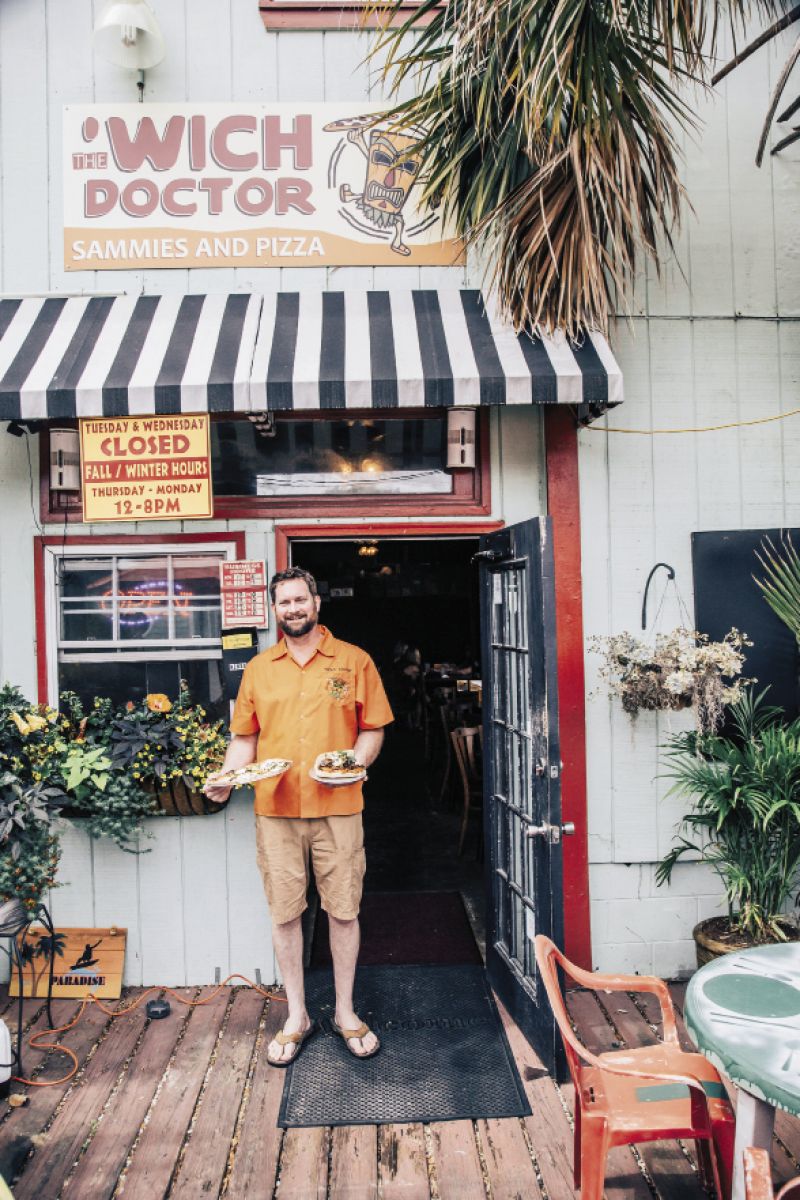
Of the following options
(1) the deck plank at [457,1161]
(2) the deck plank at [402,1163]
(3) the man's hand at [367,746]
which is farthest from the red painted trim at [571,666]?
(2) the deck plank at [402,1163]

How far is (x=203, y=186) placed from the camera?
407 centimetres

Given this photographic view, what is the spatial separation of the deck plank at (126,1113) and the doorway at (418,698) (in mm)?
1215

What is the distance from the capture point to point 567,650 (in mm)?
3980

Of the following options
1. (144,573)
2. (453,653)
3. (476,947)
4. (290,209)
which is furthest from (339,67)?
(453,653)

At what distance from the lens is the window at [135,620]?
13.2ft

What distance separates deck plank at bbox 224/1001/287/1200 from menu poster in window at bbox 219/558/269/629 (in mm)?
1963

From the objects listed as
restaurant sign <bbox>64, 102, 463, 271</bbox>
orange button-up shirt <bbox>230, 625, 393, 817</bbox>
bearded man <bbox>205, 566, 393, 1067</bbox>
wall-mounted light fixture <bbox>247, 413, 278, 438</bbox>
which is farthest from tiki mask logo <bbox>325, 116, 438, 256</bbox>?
orange button-up shirt <bbox>230, 625, 393, 817</bbox>

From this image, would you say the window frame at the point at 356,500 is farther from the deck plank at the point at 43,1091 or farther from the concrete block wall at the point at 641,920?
the deck plank at the point at 43,1091

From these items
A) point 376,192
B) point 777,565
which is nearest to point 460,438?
point 376,192

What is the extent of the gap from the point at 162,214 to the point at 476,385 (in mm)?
2029

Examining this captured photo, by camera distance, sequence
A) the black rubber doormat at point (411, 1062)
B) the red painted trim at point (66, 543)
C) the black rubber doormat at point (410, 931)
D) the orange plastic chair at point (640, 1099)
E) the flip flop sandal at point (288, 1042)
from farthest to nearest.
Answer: the black rubber doormat at point (410, 931)
the red painted trim at point (66, 543)
the flip flop sandal at point (288, 1042)
the black rubber doormat at point (411, 1062)
the orange plastic chair at point (640, 1099)

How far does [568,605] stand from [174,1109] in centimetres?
282

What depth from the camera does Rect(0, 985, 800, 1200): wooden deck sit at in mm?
2598

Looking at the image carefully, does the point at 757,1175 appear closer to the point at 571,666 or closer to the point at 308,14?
the point at 571,666
